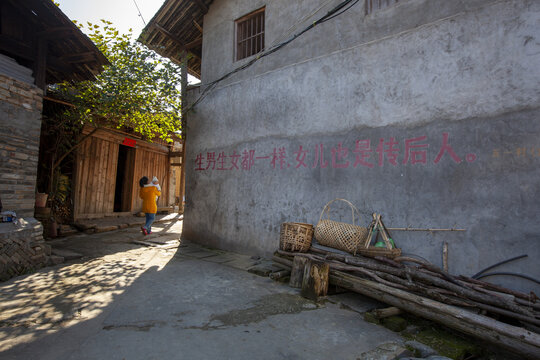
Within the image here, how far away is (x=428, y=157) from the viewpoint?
4203 millimetres

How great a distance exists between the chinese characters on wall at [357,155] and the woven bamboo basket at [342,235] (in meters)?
0.92

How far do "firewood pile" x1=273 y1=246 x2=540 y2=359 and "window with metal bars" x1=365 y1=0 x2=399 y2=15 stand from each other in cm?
420

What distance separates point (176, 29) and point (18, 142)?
549 centimetres

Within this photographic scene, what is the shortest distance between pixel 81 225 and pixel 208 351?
802 centimetres

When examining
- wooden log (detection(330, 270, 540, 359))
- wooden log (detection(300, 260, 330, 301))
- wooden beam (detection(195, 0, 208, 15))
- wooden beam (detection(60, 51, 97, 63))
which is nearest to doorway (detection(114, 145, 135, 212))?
wooden beam (detection(60, 51, 97, 63))

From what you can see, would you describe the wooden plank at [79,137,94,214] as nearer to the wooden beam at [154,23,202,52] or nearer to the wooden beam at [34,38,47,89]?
the wooden beam at [34,38,47,89]

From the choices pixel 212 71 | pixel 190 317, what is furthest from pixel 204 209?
pixel 190 317

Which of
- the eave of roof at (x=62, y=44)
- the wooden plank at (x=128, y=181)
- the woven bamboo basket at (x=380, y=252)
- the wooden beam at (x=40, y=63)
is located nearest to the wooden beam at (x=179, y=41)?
the eave of roof at (x=62, y=44)

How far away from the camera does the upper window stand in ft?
23.2

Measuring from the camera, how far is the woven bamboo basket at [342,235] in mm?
4250

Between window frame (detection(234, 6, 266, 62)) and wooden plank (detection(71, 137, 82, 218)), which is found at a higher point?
window frame (detection(234, 6, 266, 62))

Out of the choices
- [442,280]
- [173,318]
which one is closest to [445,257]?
[442,280]

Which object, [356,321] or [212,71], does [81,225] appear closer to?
[212,71]

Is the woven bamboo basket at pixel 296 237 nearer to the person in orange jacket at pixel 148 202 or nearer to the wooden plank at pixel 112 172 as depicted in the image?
the person in orange jacket at pixel 148 202
